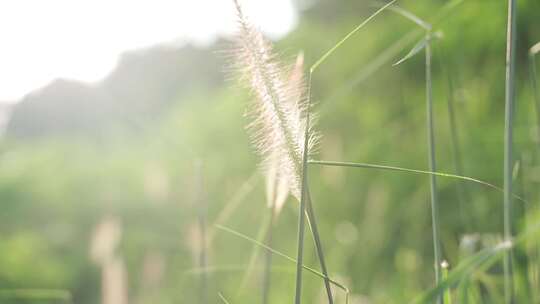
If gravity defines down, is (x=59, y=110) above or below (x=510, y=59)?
above

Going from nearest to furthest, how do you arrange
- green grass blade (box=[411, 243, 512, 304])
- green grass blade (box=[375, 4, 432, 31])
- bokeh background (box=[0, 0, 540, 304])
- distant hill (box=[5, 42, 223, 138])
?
1. green grass blade (box=[411, 243, 512, 304])
2. green grass blade (box=[375, 4, 432, 31])
3. bokeh background (box=[0, 0, 540, 304])
4. distant hill (box=[5, 42, 223, 138])

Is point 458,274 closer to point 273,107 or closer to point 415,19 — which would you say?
point 273,107

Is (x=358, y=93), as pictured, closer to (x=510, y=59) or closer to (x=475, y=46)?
(x=475, y=46)

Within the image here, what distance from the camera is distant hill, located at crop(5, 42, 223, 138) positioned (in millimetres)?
6641

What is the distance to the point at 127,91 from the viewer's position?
7.82 meters

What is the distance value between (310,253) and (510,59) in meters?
2.08

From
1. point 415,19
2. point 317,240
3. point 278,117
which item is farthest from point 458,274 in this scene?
point 415,19

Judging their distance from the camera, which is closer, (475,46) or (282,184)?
(282,184)

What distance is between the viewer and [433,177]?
0.92 m

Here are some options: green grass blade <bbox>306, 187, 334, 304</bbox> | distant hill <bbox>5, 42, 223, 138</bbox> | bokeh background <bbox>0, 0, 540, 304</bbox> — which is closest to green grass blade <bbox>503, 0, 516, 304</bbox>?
green grass blade <bbox>306, 187, 334, 304</bbox>

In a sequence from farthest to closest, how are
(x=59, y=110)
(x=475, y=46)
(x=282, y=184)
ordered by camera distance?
(x=59, y=110) < (x=475, y=46) < (x=282, y=184)

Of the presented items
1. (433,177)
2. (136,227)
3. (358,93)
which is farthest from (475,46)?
(433,177)

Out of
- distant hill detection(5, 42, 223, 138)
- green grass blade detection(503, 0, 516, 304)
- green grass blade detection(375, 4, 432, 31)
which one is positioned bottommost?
green grass blade detection(503, 0, 516, 304)

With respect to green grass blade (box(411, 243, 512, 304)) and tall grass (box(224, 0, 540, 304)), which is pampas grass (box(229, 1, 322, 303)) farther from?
green grass blade (box(411, 243, 512, 304))
